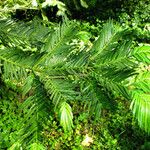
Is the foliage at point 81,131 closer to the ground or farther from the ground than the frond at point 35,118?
closer to the ground

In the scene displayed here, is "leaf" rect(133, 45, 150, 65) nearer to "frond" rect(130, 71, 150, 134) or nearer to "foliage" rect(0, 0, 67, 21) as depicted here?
"frond" rect(130, 71, 150, 134)

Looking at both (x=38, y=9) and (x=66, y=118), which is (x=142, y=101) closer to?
(x=66, y=118)

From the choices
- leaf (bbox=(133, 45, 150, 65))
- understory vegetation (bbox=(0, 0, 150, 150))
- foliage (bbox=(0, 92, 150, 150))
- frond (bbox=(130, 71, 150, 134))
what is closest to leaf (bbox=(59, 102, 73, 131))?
understory vegetation (bbox=(0, 0, 150, 150))

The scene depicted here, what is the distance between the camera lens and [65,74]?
1022mm

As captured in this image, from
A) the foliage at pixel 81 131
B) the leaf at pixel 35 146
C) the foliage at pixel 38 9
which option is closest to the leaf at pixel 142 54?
the leaf at pixel 35 146

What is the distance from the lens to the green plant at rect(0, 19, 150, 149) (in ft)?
2.90

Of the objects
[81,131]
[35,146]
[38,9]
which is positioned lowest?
[81,131]

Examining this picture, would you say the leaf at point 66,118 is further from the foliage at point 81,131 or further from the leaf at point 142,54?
the foliage at point 81,131

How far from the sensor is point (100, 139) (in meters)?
5.43

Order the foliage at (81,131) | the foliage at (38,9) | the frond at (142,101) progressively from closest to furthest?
1. the frond at (142,101)
2. the foliage at (81,131)
3. the foliage at (38,9)

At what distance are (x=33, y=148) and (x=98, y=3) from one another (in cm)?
980

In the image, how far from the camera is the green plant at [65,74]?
0.89 metres

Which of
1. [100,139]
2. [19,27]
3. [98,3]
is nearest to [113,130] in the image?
[100,139]

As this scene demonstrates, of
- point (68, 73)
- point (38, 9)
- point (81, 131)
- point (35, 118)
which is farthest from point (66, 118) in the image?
point (38, 9)
